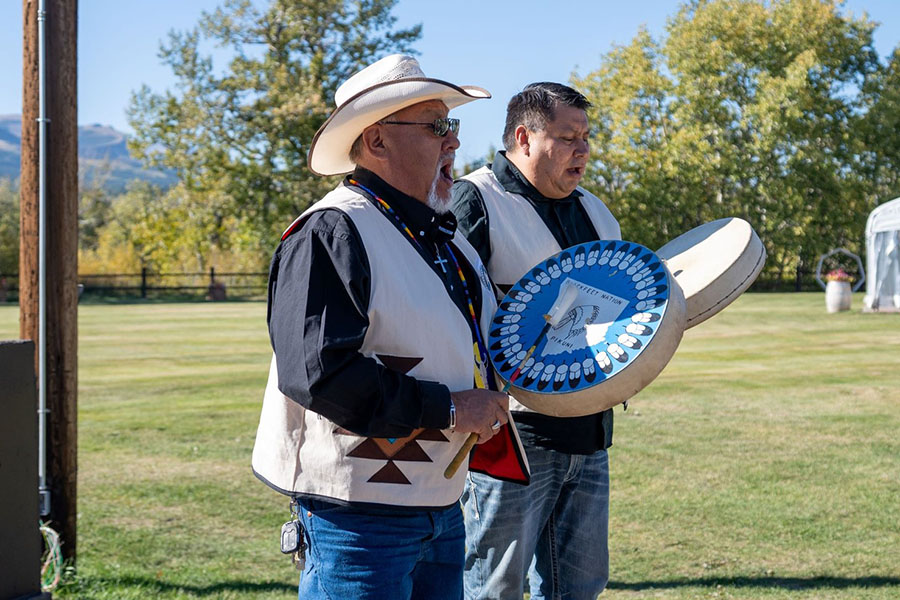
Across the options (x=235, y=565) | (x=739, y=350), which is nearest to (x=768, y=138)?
(x=739, y=350)

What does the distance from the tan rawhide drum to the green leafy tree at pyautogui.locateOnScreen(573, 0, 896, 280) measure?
42372mm

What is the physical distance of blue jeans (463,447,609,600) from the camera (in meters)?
3.19

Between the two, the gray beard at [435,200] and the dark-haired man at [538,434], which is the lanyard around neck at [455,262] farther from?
the dark-haired man at [538,434]

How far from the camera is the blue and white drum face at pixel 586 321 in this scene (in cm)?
269

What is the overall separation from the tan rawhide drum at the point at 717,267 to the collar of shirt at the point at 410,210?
90cm

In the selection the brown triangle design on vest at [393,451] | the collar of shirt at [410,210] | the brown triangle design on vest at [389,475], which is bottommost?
the brown triangle design on vest at [389,475]

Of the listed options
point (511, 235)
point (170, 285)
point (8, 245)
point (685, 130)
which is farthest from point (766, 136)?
point (511, 235)

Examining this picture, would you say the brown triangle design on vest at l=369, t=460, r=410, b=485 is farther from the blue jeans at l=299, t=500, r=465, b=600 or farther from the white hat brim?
the white hat brim

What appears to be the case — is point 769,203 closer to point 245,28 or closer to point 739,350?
point 245,28

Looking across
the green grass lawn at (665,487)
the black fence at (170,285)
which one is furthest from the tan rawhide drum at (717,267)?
the black fence at (170,285)

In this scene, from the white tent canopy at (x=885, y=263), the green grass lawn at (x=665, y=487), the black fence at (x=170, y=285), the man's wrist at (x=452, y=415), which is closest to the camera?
the man's wrist at (x=452, y=415)

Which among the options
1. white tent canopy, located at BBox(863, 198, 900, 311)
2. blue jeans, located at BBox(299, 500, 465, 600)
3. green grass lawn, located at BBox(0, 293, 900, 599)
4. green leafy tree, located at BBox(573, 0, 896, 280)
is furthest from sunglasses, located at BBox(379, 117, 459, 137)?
green leafy tree, located at BBox(573, 0, 896, 280)

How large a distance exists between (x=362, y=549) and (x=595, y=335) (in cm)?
85

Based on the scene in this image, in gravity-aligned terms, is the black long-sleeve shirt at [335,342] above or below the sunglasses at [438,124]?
below
